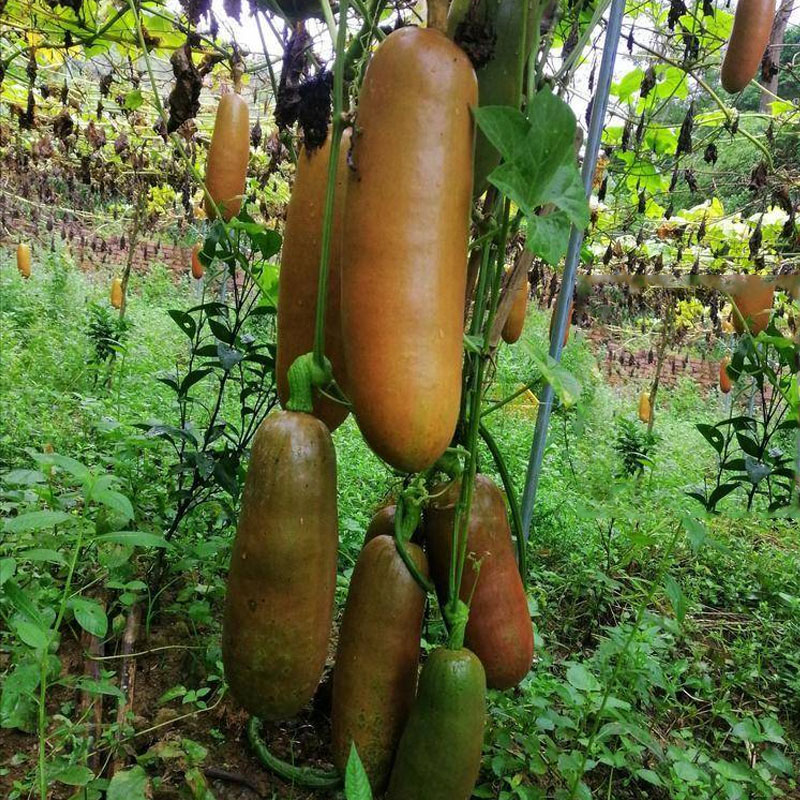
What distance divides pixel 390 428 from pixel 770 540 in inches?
144

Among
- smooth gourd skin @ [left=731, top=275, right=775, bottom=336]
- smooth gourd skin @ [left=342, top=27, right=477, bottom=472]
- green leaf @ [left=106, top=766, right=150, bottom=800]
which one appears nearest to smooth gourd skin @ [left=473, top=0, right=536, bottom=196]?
smooth gourd skin @ [left=342, top=27, right=477, bottom=472]

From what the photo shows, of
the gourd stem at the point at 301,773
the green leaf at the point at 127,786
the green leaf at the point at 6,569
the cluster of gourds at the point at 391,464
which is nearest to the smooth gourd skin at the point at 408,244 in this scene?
the cluster of gourds at the point at 391,464

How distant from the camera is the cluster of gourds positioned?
65 centimetres

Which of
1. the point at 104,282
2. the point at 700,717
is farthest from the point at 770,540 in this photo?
the point at 104,282

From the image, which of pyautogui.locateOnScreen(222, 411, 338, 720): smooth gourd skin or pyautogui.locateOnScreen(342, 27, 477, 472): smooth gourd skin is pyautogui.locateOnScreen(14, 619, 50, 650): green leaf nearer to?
pyautogui.locateOnScreen(222, 411, 338, 720): smooth gourd skin

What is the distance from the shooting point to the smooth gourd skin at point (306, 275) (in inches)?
33.0

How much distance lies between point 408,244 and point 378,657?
569 millimetres

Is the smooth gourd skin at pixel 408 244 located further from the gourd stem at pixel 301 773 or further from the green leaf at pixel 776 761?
the green leaf at pixel 776 761

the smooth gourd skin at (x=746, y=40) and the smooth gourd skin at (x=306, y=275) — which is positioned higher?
the smooth gourd skin at (x=746, y=40)

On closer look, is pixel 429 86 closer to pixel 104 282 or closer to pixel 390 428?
pixel 390 428

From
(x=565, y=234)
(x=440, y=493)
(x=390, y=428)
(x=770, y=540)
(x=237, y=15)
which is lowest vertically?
(x=770, y=540)

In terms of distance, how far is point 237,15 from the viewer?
1.10 meters


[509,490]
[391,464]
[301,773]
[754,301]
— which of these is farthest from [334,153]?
[754,301]

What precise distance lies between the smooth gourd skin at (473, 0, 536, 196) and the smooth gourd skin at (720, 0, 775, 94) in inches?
32.7
